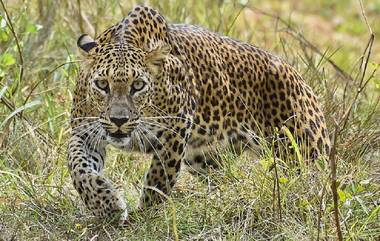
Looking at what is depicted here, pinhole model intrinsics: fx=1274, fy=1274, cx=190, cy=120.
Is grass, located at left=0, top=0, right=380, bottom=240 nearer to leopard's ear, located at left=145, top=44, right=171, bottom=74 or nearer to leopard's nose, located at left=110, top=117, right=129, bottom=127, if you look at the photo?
leopard's nose, located at left=110, top=117, right=129, bottom=127

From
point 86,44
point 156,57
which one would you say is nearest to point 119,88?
point 156,57

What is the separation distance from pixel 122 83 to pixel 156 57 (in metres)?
0.36

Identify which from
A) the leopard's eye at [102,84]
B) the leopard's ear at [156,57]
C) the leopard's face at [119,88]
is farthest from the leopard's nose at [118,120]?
the leopard's ear at [156,57]

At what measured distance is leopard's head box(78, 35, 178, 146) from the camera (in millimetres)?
7301

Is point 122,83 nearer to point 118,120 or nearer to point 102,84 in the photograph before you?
point 102,84

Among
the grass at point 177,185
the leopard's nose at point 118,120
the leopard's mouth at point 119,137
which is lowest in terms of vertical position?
the grass at point 177,185

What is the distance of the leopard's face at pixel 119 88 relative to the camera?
7289mm

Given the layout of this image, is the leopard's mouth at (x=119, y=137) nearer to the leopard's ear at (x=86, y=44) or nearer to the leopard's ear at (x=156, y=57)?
the leopard's ear at (x=156, y=57)

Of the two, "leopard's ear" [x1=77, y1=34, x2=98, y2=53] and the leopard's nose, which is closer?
the leopard's nose

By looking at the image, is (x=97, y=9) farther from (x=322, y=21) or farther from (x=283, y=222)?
(x=322, y=21)

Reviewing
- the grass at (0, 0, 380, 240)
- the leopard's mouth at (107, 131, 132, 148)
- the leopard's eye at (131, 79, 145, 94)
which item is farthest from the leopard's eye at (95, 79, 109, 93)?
the grass at (0, 0, 380, 240)

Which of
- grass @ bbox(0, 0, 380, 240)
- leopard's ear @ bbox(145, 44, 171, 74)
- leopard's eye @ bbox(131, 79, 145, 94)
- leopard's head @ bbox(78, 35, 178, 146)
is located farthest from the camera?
leopard's ear @ bbox(145, 44, 171, 74)

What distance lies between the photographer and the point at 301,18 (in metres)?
16.4

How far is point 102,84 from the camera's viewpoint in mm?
7383
